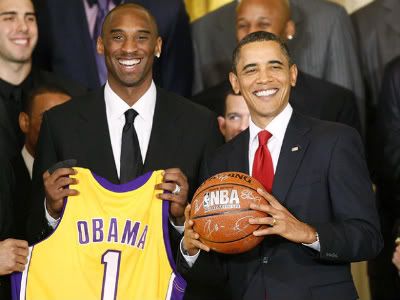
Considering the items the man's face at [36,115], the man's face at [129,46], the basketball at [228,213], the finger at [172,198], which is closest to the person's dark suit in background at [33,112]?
the man's face at [36,115]

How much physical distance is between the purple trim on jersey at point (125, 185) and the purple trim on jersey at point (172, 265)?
0.39 feet

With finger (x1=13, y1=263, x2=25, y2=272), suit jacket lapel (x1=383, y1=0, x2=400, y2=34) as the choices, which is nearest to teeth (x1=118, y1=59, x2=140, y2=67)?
finger (x1=13, y1=263, x2=25, y2=272)

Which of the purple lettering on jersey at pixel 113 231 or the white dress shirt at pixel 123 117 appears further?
the white dress shirt at pixel 123 117

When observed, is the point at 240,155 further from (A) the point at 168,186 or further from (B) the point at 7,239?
(B) the point at 7,239

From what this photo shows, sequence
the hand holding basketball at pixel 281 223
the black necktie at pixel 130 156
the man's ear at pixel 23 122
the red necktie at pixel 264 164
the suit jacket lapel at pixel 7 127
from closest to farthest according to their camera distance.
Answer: the hand holding basketball at pixel 281 223 < the red necktie at pixel 264 164 < the black necktie at pixel 130 156 < the suit jacket lapel at pixel 7 127 < the man's ear at pixel 23 122

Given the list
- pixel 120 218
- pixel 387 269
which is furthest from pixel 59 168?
pixel 387 269

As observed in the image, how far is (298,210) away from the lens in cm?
335

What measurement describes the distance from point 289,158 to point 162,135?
711 millimetres

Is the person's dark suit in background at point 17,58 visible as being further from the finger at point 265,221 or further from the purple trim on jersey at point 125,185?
the finger at point 265,221

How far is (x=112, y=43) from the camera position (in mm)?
4105

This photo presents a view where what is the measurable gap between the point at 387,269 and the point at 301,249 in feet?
5.00

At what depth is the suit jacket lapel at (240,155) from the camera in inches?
139

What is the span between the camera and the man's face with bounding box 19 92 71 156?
15.4 feet
